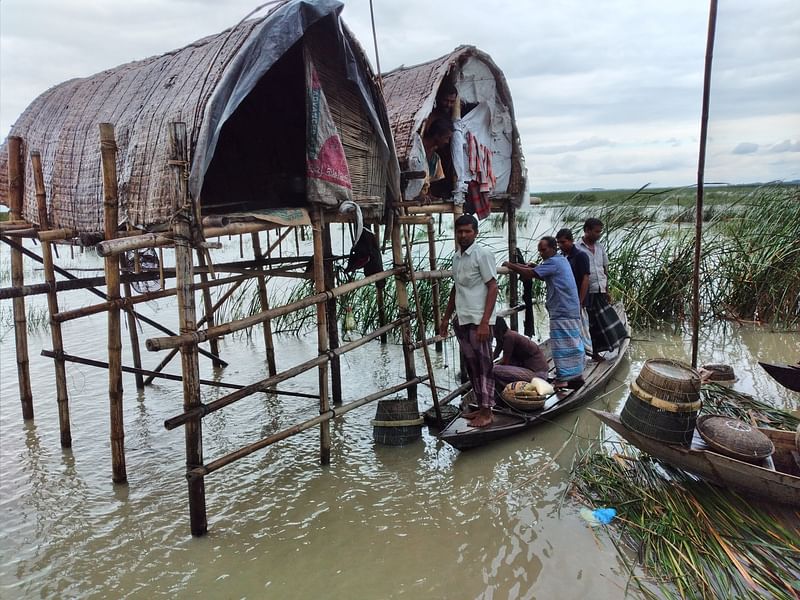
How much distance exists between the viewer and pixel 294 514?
12.1 ft

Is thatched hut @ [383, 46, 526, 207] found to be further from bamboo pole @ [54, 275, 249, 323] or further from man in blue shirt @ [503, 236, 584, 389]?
bamboo pole @ [54, 275, 249, 323]

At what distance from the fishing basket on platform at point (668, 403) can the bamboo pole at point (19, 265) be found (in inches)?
185

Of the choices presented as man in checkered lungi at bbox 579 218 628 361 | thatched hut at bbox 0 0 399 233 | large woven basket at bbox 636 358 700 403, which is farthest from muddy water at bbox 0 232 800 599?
thatched hut at bbox 0 0 399 233

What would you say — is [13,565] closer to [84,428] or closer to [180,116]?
[84,428]


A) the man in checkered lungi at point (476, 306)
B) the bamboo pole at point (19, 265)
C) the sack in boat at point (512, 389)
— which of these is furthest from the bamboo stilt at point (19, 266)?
the sack in boat at point (512, 389)

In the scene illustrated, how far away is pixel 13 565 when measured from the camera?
323 cm

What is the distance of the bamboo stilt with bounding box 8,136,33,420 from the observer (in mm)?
4418

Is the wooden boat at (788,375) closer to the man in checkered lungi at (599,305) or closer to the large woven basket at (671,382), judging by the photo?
the large woven basket at (671,382)

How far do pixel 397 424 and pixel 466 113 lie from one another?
410cm

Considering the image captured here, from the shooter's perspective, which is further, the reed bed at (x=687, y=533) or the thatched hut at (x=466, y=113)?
the thatched hut at (x=466, y=113)

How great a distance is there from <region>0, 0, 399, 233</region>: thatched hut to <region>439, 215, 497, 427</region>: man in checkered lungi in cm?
93

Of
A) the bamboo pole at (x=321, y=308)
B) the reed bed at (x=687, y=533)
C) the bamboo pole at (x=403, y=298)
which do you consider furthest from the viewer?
the bamboo pole at (x=403, y=298)

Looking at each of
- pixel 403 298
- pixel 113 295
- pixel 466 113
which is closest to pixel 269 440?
pixel 113 295

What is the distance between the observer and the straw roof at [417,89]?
5315 millimetres
